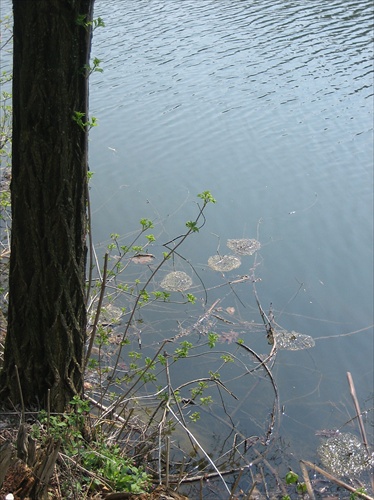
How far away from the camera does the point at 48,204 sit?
3.31m

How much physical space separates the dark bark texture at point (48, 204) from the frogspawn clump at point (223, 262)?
3.60m

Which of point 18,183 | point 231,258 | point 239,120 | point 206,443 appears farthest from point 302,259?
point 18,183

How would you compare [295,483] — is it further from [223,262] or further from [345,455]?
[223,262]

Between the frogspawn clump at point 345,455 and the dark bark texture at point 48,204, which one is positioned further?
the frogspawn clump at point 345,455

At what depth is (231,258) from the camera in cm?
739

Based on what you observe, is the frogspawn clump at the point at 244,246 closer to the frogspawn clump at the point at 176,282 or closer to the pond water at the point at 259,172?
the pond water at the point at 259,172

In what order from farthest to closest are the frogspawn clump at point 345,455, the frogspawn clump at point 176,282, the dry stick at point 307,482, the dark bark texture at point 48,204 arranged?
the frogspawn clump at point 176,282 → the frogspawn clump at point 345,455 → the dry stick at point 307,482 → the dark bark texture at point 48,204

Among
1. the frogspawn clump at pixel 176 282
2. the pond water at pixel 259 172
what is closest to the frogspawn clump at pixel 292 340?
the pond water at pixel 259 172

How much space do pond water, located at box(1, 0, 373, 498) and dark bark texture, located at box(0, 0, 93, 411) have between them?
5.47ft

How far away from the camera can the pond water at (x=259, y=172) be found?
19.7 feet

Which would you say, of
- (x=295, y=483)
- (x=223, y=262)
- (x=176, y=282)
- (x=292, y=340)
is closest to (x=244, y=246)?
(x=223, y=262)

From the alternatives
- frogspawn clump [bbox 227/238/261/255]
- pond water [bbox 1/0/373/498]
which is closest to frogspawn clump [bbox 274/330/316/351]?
pond water [bbox 1/0/373/498]

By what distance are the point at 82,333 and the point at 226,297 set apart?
3.27 m

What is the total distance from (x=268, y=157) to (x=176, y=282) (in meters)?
3.56
